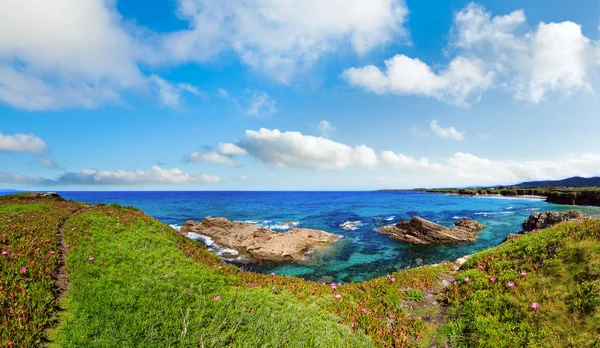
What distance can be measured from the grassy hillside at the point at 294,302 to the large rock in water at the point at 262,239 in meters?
17.4

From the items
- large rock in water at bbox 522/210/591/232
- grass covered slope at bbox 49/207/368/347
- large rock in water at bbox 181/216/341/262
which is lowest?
large rock in water at bbox 181/216/341/262

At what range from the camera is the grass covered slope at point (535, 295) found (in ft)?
19.7

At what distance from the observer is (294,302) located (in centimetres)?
842

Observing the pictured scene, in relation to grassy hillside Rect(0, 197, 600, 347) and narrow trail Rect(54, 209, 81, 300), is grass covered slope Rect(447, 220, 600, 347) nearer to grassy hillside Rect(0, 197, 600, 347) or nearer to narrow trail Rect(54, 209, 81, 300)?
grassy hillside Rect(0, 197, 600, 347)

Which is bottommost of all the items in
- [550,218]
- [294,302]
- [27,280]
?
[550,218]

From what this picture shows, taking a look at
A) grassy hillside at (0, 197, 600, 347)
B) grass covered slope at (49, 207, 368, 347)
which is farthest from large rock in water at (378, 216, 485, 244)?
grass covered slope at (49, 207, 368, 347)

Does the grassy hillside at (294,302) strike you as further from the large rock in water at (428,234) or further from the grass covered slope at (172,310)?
the large rock in water at (428,234)

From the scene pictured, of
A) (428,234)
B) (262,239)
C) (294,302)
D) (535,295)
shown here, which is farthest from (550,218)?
(294,302)

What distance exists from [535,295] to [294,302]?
7.16 metres

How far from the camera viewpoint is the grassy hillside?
618cm

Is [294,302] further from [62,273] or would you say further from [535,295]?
[62,273]

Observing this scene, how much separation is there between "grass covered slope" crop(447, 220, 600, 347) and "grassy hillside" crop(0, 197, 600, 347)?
0.03 meters

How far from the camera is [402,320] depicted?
768 centimetres

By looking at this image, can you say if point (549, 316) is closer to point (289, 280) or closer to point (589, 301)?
point (589, 301)
